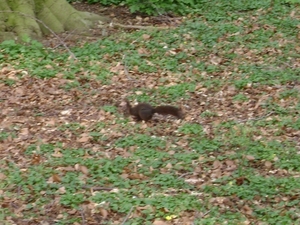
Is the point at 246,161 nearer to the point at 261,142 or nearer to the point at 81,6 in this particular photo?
the point at 261,142

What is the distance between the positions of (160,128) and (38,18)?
4.07m

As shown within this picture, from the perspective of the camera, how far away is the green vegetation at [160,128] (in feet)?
18.4

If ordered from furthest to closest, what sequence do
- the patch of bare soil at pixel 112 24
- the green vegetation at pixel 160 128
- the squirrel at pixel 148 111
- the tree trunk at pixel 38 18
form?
the patch of bare soil at pixel 112 24 < the tree trunk at pixel 38 18 < the squirrel at pixel 148 111 < the green vegetation at pixel 160 128

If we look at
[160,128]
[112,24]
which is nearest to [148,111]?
[160,128]

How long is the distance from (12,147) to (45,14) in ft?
13.3

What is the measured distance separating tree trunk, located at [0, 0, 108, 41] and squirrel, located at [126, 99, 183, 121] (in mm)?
3057

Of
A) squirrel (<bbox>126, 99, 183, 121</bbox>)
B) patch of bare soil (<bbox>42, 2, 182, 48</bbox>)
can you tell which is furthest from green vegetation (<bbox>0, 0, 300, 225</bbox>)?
patch of bare soil (<bbox>42, 2, 182, 48</bbox>)

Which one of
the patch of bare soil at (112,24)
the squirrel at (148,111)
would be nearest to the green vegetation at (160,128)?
the squirrel at (148,111)

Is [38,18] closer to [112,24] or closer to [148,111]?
[112,24]

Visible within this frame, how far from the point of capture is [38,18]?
10.2 m

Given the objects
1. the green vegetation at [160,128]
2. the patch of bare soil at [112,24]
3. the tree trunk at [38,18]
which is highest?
the tree trunk at [38,18]

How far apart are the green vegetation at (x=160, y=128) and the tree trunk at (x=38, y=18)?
0.53m

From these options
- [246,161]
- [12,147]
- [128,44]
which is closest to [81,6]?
[128,44]

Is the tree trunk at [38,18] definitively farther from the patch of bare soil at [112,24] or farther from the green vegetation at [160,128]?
the green vegetation at [160,128]
